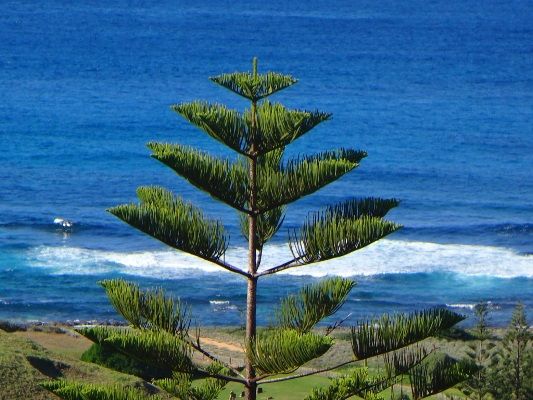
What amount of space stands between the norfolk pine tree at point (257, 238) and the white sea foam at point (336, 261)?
85.4 feet

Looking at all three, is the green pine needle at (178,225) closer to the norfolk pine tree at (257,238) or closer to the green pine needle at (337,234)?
the norfolk pine tree at (257,238)

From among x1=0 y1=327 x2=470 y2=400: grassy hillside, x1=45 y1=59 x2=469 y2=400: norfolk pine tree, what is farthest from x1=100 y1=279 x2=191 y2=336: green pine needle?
x1=0 y1=327 x2=470 y2=400: grassy hillside

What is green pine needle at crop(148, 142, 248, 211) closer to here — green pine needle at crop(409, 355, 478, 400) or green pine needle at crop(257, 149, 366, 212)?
green pine needle at crop(257, 149, 366, 212)

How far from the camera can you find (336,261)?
40844 millimetres

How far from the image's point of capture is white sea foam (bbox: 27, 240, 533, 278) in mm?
38719

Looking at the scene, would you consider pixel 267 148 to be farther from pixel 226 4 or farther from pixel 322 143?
pixel 226 4

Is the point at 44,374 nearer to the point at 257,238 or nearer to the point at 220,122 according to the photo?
the point at 257,238

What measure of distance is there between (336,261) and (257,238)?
95.5 feet

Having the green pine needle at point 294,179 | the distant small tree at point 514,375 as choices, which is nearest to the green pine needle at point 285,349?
the green pine needle at point 294,179

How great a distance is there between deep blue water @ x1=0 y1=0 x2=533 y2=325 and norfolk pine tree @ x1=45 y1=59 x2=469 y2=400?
2168 centimetres

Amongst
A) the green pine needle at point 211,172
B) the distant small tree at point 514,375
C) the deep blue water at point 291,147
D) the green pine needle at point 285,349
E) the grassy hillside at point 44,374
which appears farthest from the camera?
the deep blue water at point 291,147

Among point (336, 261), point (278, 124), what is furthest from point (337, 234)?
point (336, 261)

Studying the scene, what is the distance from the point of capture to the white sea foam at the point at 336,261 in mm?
38719

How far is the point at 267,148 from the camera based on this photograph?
11531 mm
